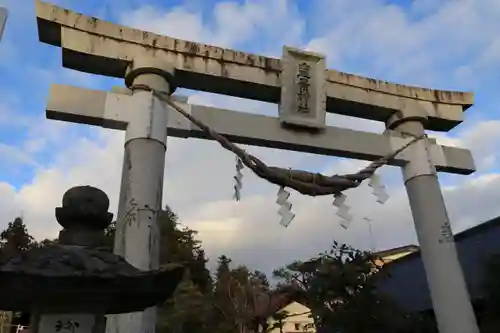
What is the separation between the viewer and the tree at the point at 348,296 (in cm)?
791

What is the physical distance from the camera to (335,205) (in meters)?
5.39

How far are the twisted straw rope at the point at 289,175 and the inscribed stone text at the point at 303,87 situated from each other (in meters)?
0.94

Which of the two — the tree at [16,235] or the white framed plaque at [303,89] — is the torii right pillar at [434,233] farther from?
the tree at [16,235]

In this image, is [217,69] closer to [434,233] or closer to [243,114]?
[243,114]

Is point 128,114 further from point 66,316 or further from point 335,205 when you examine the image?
point 66,316

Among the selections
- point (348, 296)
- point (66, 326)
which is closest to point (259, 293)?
point (348, 296)

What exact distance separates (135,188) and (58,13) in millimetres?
2095

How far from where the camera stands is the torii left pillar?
4.07 m

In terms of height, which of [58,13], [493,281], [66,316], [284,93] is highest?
[58,13]

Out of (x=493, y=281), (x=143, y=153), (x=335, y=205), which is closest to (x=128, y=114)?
(x=143, y=153)

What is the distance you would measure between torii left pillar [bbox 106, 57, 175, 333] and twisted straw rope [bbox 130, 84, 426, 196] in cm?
17

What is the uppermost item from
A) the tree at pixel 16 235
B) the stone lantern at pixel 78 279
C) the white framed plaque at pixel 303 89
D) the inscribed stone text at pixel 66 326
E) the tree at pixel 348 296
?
the tree at pixel 16 235

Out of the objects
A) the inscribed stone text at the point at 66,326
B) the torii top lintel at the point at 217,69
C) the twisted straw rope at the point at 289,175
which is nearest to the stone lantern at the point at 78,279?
the inscribed stone text at the point at 66,326

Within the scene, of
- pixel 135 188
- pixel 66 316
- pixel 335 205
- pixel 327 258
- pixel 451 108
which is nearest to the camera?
pixel 66 316
